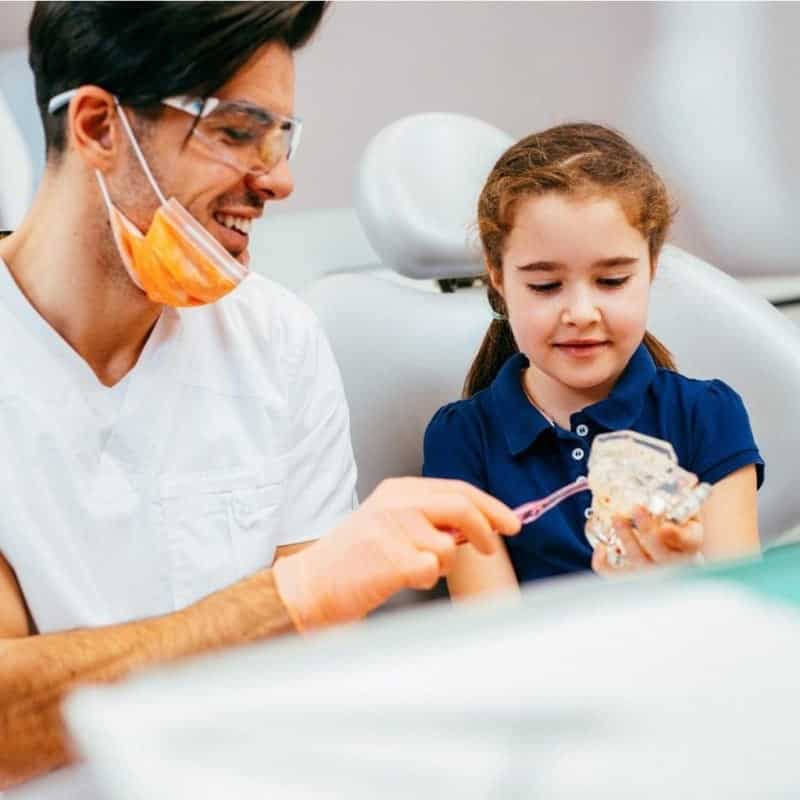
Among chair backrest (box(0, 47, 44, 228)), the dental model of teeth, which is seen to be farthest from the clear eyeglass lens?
the dental model of teeth

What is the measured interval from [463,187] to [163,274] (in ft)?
1.29

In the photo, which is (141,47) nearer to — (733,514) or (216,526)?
(216,526)

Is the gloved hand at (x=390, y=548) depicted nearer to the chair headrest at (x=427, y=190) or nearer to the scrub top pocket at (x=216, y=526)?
the scrub top pocket at (x=216, y=526)

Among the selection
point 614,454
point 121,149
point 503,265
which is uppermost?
point 121,149

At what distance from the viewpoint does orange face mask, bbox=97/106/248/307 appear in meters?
0.93

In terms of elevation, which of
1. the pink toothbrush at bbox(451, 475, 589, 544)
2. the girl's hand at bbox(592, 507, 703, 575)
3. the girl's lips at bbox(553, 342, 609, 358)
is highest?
the girl's lips at bbox(553, 342, 609, 358)

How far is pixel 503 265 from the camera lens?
112 centimetres

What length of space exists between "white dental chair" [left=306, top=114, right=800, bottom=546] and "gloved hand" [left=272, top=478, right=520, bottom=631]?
349 mm

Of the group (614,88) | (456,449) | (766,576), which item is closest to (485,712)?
(766,576)

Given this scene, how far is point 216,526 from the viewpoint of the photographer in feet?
3.38

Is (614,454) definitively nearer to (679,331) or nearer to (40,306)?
(679,331)

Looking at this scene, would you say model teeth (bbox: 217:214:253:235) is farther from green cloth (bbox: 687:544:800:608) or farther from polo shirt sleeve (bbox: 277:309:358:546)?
green cloth (bbox: 687:544:800:608)

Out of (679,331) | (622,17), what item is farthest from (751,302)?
(622,17)

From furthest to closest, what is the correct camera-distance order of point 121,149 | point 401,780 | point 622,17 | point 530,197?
1. point 622,17
2. point 530,197
3. point 121,149
4. point 401,780
